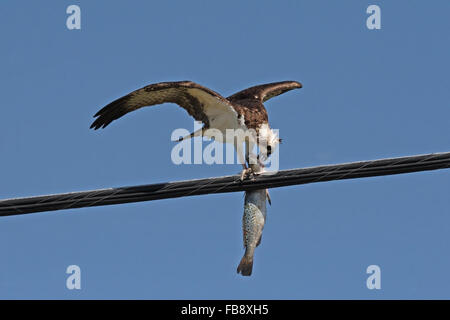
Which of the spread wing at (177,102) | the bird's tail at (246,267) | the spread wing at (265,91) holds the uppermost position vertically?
the spread wing at (265,91)

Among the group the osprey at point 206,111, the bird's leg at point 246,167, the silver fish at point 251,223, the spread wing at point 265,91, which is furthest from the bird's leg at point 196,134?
the spread wing at point 265,91

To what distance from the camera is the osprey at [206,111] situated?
10.4m

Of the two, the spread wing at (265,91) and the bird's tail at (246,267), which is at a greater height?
the spread wing at (265,91)

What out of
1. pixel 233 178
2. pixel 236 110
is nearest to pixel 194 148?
pixel 236 110

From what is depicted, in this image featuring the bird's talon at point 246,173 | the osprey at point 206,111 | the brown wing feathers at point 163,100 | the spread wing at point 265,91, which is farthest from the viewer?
the spread wing at point 265,91

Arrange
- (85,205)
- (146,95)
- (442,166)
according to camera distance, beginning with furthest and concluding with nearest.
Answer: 1. (146,95)
2. (85,205)
3. (442,166)

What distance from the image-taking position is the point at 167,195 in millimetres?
8984

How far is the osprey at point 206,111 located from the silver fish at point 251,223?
42cm

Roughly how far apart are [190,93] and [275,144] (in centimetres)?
129

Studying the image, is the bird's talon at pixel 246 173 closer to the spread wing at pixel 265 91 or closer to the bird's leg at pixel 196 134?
the bird's leg at pixel 196 134

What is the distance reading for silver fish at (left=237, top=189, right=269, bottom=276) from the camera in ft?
34.2

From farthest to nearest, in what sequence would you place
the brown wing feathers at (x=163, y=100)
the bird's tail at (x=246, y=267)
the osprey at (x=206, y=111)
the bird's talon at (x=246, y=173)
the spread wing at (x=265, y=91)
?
the spread wing at (x=265, y=91), the bird's tail at (x=246, y=267), the osprey at (x=206, y=111), the brown wing feathers at (x=163, y=100), the bird's talon at (x=246, y=173)

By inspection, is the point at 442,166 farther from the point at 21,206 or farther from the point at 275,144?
the point at 21,206

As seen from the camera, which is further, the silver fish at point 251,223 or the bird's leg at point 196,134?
the bird's leg at point 196,134
